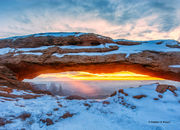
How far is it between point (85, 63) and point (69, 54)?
1903mm

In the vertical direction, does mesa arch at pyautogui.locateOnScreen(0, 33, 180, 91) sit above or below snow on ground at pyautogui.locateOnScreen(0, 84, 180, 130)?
above

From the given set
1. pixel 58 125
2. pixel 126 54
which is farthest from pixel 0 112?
pixel 126 54

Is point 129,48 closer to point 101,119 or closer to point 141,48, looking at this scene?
point 141,48

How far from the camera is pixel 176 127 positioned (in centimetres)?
333

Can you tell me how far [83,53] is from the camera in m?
9.30

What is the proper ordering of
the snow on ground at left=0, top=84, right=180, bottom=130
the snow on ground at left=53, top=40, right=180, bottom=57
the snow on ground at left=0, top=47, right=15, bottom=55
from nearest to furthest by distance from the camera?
1. the snow on ground at left=0, top=84, right=180, bottom=130
2. the snow on ground at left=53, top=40, right=180, bottom=57
3. the snow on ground at left=0, top=47, right=15, bottom=55

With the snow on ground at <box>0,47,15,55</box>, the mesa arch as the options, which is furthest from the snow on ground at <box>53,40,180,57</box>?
the snow on ground at <box>0,47,15,55</box>

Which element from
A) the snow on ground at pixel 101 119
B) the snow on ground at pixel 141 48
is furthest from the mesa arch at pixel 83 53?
the snow on ground at pixel 101 119

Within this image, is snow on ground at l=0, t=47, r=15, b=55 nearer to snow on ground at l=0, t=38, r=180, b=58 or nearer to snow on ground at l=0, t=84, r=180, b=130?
snow on ground at l=0, t=38, r=180, b=58

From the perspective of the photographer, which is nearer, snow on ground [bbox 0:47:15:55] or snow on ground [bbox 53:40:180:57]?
snow on ground [bbox 53:40:180:57]

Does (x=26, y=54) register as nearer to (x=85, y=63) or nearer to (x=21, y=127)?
(x=85, y=63)

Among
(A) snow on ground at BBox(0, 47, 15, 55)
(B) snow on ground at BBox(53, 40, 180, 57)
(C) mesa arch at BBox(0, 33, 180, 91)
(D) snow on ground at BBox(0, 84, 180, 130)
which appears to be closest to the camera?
(D) snow on ground at BBox(0, 84, 180, 130)

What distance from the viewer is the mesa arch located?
28.4 ft

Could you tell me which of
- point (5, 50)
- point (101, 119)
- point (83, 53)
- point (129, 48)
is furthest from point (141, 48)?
point (5, 50)
